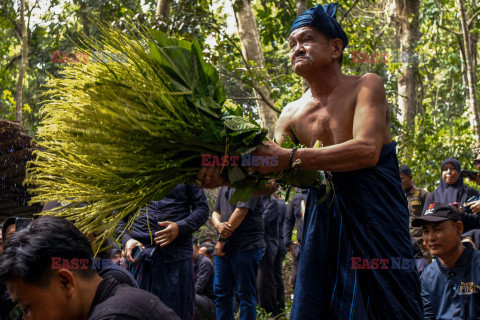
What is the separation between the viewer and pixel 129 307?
6.99 ft

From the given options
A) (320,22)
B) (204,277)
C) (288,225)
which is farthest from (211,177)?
(288,225)

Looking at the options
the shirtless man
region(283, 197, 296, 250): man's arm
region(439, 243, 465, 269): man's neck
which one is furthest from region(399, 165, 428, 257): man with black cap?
the shirtless man

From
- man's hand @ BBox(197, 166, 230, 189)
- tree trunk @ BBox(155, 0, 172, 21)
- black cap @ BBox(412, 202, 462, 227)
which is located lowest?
black cap @ BBox(412, 202, 462, 227)

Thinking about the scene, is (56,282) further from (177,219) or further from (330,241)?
(177,219)

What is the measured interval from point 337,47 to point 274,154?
0.82 meters

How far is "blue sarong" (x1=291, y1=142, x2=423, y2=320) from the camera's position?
2705 mm

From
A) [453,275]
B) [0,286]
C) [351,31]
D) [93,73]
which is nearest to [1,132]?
[0,286]

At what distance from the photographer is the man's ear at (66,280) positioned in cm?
218

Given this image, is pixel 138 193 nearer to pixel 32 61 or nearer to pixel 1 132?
pixel 1 132

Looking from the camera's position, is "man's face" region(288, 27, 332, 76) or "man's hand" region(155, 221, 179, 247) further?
"man's hand" region(155, 221, 179, 247)

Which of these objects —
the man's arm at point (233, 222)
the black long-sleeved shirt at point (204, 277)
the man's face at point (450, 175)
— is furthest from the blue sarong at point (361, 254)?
the man's face at point (450, 175)

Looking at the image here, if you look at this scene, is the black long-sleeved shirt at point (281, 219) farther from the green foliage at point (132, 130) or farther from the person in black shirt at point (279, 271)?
the green foliage at point (132, 130)

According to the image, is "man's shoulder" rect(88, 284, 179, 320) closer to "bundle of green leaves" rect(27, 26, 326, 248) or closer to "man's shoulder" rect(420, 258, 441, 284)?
"bundle of green leaves" rect(27, 26, 326, 248)

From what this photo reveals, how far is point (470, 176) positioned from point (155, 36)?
203 inches
